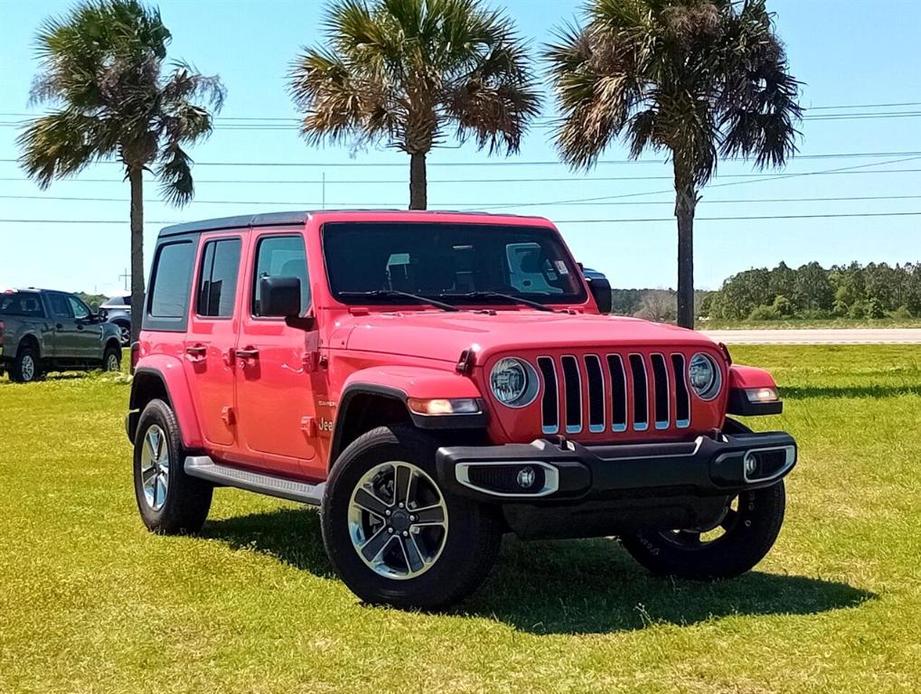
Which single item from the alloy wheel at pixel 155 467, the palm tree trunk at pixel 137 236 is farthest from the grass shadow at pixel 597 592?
the palm tree trunk at pixel 137 236

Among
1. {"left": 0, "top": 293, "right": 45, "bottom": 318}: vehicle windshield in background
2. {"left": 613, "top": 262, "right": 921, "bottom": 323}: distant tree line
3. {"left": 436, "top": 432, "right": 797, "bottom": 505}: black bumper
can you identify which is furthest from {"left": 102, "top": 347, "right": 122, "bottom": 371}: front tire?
{"left": 613, "top": 262, "right": 921, "bottom": 323}: distant tree line

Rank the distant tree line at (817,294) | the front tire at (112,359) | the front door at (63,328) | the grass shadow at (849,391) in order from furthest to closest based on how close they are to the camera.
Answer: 1. the distant tree line at (817,294)
2. the front tire at (112,359)
3. the front door at (63,328)
4. the grass shadow at (849,391)

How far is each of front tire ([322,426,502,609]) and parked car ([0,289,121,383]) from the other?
18.5 m

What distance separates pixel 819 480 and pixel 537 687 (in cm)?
574

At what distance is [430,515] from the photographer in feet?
18.8

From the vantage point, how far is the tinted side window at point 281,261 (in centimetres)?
679

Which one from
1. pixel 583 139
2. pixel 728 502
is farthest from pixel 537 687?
pixel 583 139

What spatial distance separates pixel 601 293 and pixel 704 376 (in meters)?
1.62

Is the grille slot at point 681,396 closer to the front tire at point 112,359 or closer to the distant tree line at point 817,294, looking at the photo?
the front tire at point 112,359

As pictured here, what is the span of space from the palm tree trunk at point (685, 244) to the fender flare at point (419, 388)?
53.0 ft

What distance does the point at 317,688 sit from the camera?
4.66 m

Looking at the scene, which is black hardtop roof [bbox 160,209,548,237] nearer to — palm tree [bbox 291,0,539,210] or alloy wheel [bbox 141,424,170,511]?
alloy wheel [bbox 141,424,170,511]

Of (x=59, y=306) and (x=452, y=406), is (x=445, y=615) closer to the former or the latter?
(x=452, y=406)

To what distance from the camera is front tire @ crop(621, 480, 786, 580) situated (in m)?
6.34
